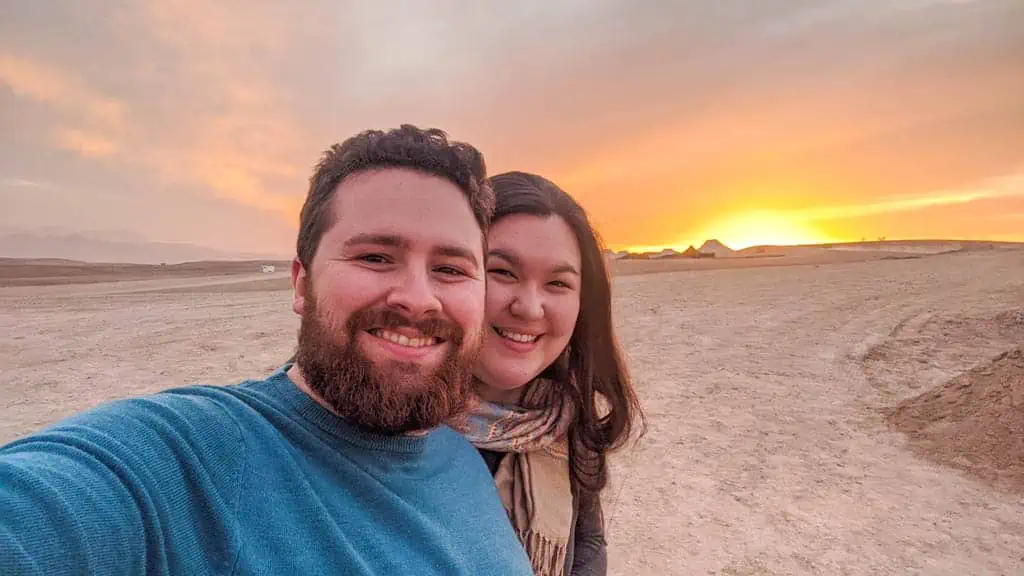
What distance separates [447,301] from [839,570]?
13.5 feet

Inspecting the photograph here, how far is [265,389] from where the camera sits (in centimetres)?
152

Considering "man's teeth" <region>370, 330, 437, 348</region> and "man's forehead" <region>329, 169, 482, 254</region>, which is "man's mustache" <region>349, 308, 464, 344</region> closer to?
"man's teeth" <region>370, 330, 437, 348</region>

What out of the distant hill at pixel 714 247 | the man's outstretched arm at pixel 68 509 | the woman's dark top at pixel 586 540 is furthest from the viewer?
the distant hill at pixel 714 247

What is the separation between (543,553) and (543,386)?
0.68m

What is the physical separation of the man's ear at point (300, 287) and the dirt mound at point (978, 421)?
22.6ft

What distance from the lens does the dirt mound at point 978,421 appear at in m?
5.88

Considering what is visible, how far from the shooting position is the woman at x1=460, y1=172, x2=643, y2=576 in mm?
2197

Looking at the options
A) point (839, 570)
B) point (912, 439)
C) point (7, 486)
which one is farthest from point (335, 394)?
point (912, 439)

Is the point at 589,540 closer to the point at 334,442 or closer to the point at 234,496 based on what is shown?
the point at 334,442

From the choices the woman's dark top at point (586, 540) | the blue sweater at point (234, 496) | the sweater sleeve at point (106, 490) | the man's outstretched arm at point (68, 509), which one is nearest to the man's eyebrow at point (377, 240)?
the blue sweater at point (234, 496)

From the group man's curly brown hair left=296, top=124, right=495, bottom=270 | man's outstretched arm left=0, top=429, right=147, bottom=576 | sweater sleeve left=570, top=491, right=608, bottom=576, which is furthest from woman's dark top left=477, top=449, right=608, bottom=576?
man's outstretched arm left=0, top=429, right=147, bottom=576

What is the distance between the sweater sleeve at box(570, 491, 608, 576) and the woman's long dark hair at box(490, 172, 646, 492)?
11cm

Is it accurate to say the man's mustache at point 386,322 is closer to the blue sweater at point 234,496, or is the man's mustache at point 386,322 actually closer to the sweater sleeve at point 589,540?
the blue sweater at point 234,496

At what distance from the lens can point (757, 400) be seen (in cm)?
800
